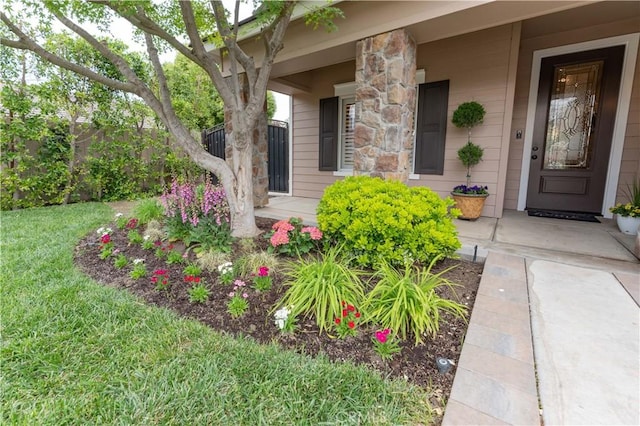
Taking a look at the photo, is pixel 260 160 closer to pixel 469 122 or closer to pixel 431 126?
pixel 431 126

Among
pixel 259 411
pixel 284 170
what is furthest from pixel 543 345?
pixel 284 170

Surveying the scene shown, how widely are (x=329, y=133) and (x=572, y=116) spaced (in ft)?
12.5

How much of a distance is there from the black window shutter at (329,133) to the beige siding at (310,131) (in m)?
0.14

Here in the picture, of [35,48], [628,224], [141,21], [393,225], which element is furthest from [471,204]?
[35,48]

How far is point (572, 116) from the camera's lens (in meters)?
4.30

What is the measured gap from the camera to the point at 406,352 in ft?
5.32

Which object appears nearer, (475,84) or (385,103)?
(385,103)

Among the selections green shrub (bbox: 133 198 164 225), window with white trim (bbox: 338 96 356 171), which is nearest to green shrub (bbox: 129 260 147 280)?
green shrub (bbox: 133 198 164 225)

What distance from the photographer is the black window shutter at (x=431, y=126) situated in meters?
4.50

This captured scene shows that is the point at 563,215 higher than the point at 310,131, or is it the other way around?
the point at 310,131

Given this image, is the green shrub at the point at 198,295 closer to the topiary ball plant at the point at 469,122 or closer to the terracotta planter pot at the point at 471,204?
the terracotta planter pot at the point at 471,204

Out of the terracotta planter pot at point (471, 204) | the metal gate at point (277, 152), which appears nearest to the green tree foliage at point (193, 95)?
the metal gate at point (277, 152)

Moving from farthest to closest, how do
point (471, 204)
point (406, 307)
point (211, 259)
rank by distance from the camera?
point (471, 204) < point (211, 259) < point (406, 307)

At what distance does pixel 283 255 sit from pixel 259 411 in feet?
5.70
